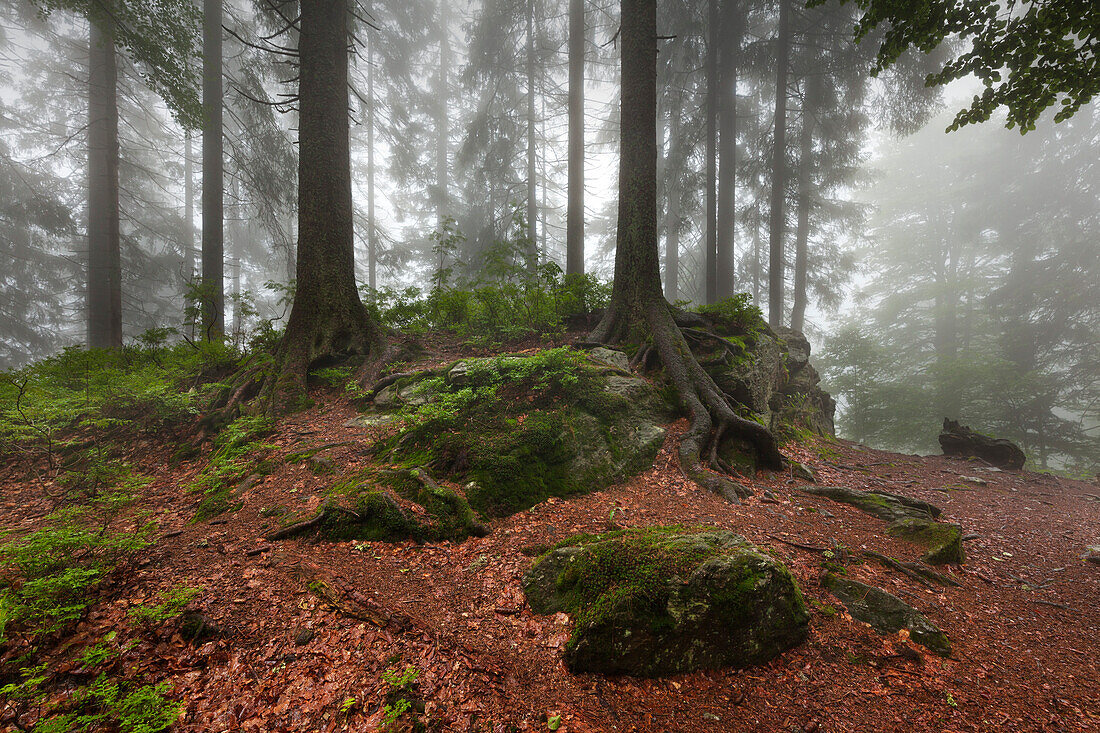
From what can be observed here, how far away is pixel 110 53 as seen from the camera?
402 inches

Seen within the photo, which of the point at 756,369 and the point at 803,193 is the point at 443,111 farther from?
the point at 756,369

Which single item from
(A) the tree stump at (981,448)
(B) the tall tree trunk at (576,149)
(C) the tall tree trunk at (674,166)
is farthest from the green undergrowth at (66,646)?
(C) the tall tree trunk at (674,166)

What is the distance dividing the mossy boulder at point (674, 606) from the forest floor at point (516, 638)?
0.30ft

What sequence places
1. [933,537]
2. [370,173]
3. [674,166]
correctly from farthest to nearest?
1. [370,173]
2. [674,166]
3. [933,537]

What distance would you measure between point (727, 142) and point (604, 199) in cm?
1324

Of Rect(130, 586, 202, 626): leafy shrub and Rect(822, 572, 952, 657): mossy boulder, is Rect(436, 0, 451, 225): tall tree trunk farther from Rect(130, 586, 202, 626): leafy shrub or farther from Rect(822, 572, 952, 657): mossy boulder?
Rect(822, 572, 952, 657): mossy boulder

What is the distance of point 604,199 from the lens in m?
25.0

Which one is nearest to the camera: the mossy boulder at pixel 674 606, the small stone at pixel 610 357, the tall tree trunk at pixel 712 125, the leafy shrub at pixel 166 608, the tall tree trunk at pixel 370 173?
the leafy shrub at pixel 166 608

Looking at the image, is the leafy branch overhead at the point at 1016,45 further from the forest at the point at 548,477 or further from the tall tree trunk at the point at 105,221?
the tall tree trunk at the point at 105,221

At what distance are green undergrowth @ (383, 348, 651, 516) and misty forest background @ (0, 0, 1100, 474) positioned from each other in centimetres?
262

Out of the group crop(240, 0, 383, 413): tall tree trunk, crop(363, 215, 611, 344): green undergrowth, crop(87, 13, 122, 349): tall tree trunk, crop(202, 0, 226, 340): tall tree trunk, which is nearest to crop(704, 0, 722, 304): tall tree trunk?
crop(363, 215, 611, 344): green undergrowth

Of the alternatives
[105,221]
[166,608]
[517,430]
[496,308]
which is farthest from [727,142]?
[105,221]

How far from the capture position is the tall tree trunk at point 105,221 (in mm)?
9867

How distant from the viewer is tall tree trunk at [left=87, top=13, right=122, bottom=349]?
32.4 ft
